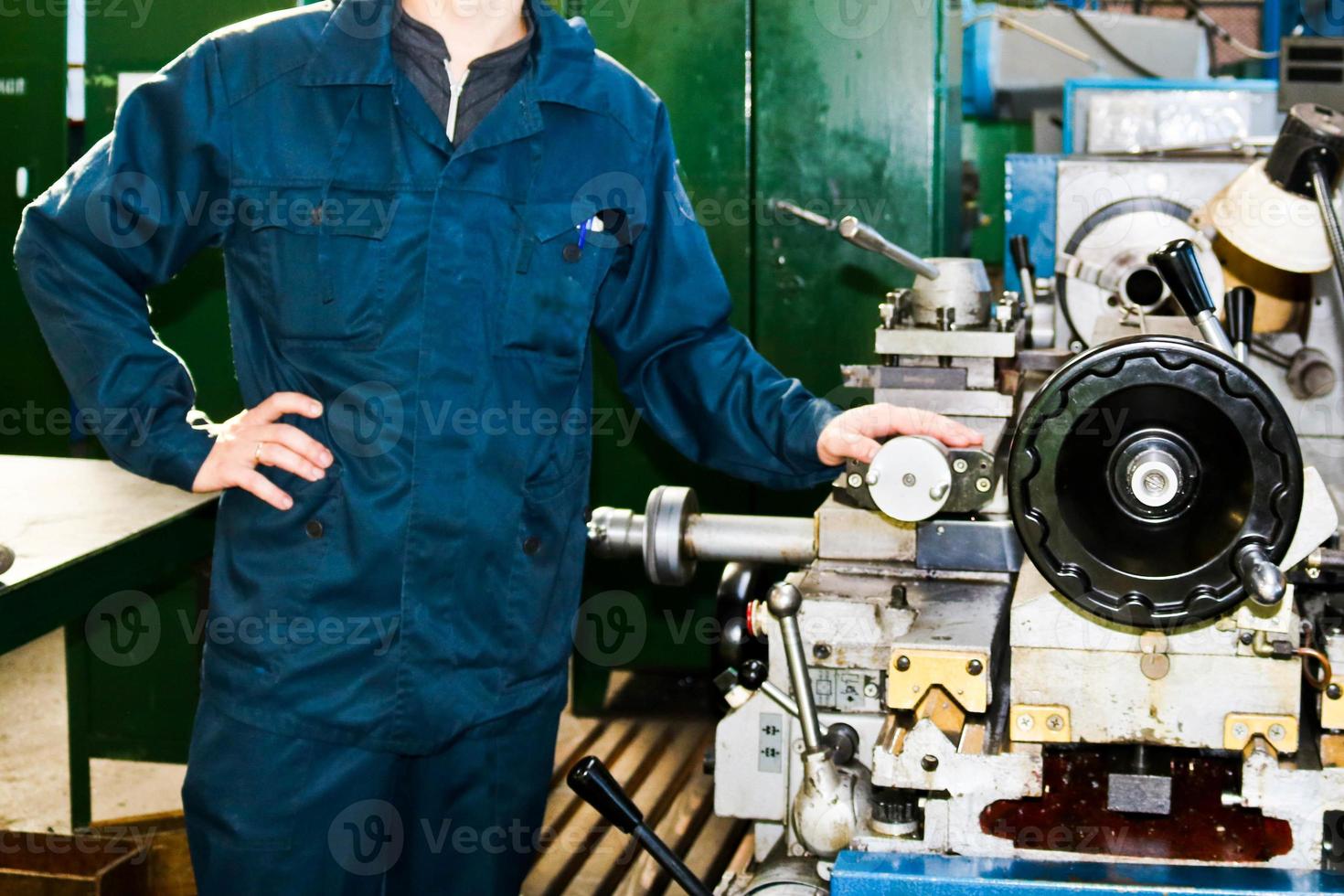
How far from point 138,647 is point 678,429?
142 cm

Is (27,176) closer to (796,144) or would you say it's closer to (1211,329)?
(796,144)

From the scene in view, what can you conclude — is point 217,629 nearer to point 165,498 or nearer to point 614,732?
point 165,498

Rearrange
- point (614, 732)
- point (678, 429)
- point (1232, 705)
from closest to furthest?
1. point (1232, 705)
2. point (678, 429)
3. point (614, 732)

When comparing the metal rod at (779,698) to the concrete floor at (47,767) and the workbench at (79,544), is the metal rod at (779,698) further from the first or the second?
the concrete floor at (47,767)

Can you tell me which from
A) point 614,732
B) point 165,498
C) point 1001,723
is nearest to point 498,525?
point 1001,723

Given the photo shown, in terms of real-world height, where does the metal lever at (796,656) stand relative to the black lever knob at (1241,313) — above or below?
below

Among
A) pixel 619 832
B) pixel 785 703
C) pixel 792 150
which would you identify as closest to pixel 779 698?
pixel 785 703

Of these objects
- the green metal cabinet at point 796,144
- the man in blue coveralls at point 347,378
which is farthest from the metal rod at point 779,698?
the green metal cabinet at point 796,144

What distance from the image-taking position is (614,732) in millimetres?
2865

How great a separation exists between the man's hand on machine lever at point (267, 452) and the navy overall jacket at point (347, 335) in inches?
0.8

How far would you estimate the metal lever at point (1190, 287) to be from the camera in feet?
4.11

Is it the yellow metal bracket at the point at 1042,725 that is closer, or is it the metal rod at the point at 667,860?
the yellow metal bracket at the point at 1042,725

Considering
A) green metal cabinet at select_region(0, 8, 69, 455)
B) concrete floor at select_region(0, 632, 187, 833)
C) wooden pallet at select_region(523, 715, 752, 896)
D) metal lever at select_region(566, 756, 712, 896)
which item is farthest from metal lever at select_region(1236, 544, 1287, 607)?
green metal cabinet at select_region(0, 8, 69, 455)

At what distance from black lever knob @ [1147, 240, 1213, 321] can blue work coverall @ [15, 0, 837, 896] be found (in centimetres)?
33
